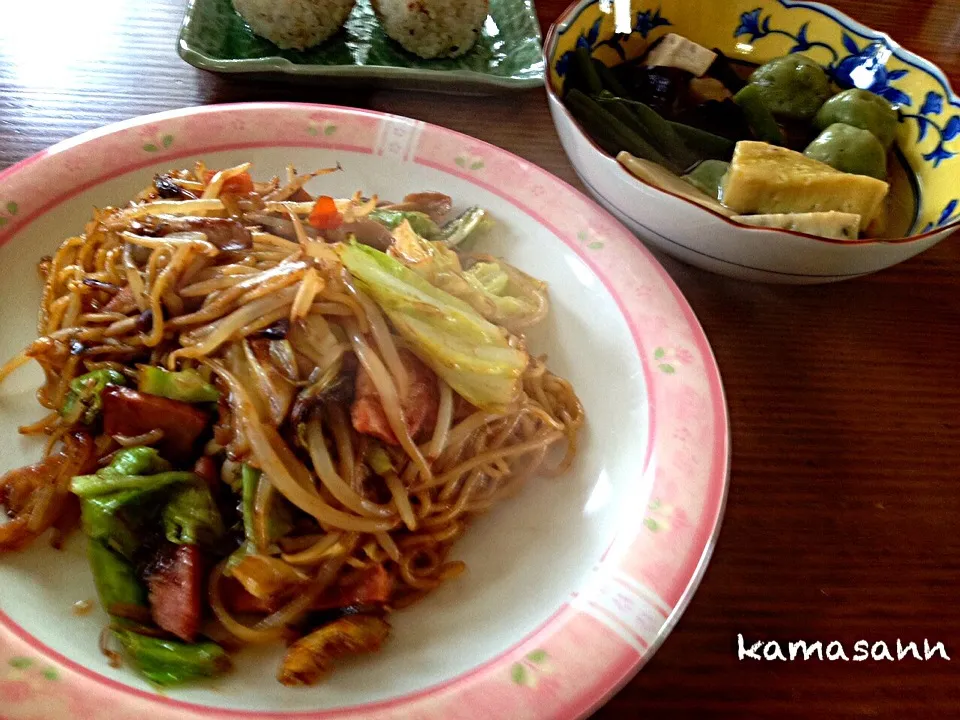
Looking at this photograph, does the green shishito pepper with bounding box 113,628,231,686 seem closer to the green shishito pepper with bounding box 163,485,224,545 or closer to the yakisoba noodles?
the yakisoba noodles

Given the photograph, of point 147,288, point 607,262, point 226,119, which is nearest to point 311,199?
point 226,119

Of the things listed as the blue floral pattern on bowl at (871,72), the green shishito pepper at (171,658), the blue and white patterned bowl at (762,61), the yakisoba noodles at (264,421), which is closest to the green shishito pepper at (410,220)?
the yakisoba noodles at (264,421)

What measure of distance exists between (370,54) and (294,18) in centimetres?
29

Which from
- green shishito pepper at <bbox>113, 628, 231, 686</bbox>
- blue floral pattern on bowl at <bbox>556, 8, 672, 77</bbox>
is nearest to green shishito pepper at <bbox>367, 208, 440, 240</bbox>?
blue floral pattern on bowl at <bbox>556, 8, 672, 77</bbox>

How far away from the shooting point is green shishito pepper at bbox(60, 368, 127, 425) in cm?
127

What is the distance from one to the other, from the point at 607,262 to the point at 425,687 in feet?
3.47

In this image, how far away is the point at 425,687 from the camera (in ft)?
3.33

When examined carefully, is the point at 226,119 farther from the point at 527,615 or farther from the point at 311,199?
the point at 527,615

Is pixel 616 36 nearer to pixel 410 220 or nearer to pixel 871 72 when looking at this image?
pixel 871 72

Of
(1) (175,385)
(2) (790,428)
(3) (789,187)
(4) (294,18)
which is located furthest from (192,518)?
(4) (294,18)

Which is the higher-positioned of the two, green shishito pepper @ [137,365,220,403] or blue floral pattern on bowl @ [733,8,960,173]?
blue floral pattern on bowl @ [733,8,960,173]

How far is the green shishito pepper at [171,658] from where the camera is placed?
1021mm

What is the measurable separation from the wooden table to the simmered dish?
225 millimetres

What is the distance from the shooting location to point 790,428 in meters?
1.58
